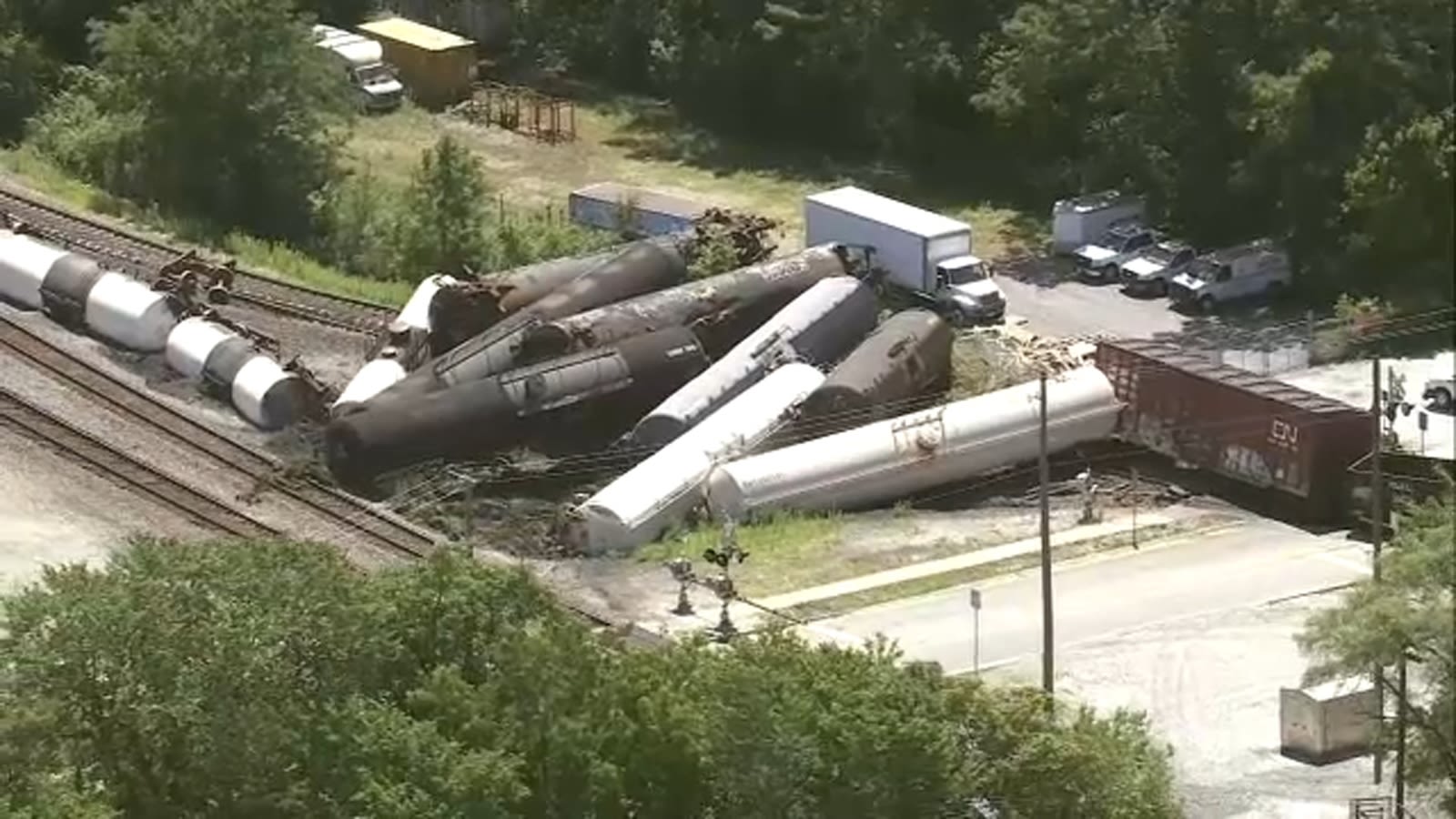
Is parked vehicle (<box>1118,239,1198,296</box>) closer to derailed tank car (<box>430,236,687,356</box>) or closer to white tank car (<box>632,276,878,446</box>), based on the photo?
white tank car (<box>632,276,878,446</box>)

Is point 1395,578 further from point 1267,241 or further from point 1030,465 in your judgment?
point 1267,241

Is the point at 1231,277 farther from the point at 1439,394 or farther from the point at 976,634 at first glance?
the point at 976,634

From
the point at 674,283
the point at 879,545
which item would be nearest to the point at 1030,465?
the point at 879,545

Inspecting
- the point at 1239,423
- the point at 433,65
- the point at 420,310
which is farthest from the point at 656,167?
the point at 1239,423

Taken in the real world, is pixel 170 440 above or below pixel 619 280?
below

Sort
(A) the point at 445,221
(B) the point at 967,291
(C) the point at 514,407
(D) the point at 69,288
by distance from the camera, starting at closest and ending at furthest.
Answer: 1. (C) the point at 514,407
2. (D) the point at 69,288
3. (B) the point at 967,291
4. (A) the point at 445,221

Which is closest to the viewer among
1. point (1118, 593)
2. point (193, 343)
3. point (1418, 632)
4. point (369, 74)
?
point (1418, 632)

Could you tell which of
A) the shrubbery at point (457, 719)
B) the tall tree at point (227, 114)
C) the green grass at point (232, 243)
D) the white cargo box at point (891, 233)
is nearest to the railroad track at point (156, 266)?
the green grass at point (232, 243)

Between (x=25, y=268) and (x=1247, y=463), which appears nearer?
(x=1247, y=463)
